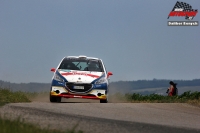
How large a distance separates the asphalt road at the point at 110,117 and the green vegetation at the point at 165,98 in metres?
5.19

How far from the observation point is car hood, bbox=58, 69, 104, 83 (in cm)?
2259

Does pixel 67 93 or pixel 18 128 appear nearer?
pixel 18 128

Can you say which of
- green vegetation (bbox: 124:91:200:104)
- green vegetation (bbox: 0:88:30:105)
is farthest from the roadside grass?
green vegetation (bbox: 0:88:30:105)

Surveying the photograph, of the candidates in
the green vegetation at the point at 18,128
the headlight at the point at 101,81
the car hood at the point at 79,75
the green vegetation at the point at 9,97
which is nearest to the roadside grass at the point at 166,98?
the headlight at the point at 101,81

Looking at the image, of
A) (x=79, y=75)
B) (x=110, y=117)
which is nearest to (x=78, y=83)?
(x=79, y=75)

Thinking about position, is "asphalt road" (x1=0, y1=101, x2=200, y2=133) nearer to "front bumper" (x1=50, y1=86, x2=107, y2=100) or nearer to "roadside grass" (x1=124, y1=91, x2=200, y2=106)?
"front bumper" (x1=50, y1=86, x2=107, y2=100)

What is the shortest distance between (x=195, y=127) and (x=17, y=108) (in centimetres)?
461

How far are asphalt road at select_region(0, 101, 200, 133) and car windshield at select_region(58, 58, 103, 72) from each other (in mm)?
3430

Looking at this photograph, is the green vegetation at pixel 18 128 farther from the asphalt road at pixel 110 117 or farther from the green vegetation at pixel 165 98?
the green vegetation at pixel 165 98

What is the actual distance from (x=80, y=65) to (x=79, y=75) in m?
1.16

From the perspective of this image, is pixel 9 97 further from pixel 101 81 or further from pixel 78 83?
pixel 101 81

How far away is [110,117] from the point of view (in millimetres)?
16391

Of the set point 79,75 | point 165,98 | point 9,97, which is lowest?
point 165,98

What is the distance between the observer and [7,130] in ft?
37.2
